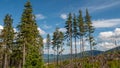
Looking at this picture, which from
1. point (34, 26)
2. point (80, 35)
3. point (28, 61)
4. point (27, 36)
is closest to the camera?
point (28, 61)

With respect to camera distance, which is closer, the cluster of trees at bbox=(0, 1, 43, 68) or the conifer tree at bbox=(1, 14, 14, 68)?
the cluster of trees at bbox=(0, 1, 43, 68)

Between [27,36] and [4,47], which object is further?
[4,47]

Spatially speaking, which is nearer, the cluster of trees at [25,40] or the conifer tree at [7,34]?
the cluster of trees at [25,40]

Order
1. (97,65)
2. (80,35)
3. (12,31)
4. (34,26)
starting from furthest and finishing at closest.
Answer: (80,35) → (97,65) → (12,31) → (34,26)

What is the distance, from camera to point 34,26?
166 feet

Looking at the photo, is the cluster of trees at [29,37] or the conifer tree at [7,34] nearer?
the cluster of trees at [29,37]

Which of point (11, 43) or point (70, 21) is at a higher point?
point (70, 21)

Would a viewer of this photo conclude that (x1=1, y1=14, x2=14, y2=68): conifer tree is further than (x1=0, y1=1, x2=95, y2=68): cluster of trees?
Yes

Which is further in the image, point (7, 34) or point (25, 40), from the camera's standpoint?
point (7, 34)

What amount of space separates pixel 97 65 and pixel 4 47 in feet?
84.1

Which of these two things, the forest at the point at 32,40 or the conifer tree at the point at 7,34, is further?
the conifer tree at the point at 7,34

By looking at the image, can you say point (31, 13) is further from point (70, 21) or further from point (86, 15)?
point (86, 15)

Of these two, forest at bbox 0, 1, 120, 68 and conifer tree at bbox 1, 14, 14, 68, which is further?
conifer tree at bbox 1, 14, 14, 68

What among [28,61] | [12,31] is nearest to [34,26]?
[12,31]
